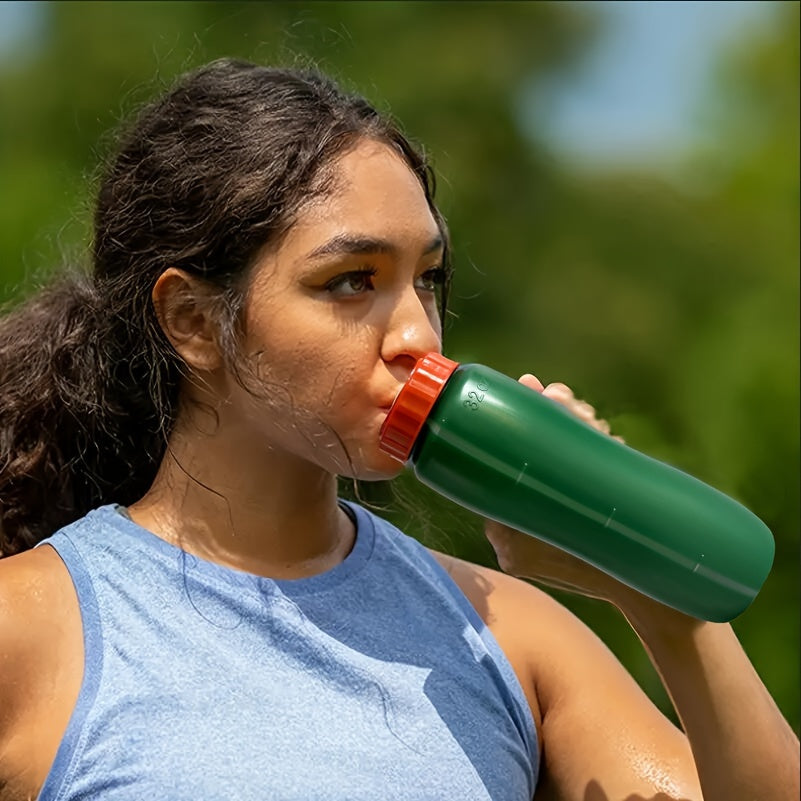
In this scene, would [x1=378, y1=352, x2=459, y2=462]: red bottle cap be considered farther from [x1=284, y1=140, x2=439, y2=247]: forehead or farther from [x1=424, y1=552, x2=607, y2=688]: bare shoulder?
[x1=424, y1=552, x2=607, y2=688]: bare shoulder

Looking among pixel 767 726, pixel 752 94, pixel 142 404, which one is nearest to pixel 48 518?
pixel 142 404

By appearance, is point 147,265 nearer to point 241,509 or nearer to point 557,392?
point 241,509

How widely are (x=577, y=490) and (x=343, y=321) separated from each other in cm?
30

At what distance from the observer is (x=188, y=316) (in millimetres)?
1486

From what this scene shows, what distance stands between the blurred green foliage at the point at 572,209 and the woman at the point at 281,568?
1500mm

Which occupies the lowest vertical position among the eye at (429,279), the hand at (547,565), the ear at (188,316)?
the hand at (547,565)

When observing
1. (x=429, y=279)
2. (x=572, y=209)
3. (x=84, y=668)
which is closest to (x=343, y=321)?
(x=429, y=279)

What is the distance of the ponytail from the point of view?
1.61 meters

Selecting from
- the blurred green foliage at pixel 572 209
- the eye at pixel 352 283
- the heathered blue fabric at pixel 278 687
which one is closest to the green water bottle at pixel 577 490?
the eye at pixel 352 283

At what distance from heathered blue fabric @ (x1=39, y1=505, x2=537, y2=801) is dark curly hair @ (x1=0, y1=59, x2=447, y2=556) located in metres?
0.16

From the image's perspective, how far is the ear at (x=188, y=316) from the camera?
57.6 inches

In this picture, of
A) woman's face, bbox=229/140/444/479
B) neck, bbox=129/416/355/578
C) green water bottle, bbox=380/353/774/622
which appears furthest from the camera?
neck, bbox=129/416/355/578

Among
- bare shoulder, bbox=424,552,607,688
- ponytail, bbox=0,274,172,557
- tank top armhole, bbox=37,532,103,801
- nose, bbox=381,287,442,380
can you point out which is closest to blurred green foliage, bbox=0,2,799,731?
bare shoulder, bbox=424,552,607,688

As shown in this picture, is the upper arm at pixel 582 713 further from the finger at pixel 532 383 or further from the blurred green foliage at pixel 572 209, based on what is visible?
the blurred green foliage at pixel 572 209
